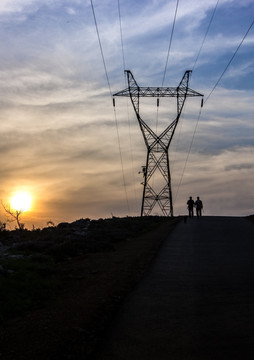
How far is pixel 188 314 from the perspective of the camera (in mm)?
9781

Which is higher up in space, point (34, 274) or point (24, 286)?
point (34, 274)

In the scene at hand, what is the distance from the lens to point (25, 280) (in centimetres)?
1376

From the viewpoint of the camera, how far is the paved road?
760 cm

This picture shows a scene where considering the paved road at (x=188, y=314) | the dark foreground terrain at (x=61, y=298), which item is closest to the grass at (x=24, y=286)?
the dark foreground terrain at (x=61, y=298)

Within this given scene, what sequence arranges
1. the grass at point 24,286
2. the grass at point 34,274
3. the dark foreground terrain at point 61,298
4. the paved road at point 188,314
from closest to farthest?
the paved road at point 188,314
the dark foreground terrain at point 61,298
the grass at point 24,286
the grass at point 34,274

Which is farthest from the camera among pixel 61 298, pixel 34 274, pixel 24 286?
pixel 34 274

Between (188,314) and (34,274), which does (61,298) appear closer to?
(34,274)

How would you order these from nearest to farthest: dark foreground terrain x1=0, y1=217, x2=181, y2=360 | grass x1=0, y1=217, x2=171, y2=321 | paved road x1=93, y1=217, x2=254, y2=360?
paved road x1=93, y1=217, x2=254, y2=360 < dark foreground terrain x1=0, y1=217, x2=181, y2=360 < grass x1=0, y1=217, x2=171, y2=321

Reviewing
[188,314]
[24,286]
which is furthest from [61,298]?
[188,314]

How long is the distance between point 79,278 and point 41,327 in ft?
19.8

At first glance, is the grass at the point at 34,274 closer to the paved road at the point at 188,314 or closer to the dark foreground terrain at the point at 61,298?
the dark foreground terrain at the point at 61,298

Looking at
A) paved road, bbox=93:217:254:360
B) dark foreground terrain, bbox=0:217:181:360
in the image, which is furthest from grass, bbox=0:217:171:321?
paved road, bbox=93:217:254:360

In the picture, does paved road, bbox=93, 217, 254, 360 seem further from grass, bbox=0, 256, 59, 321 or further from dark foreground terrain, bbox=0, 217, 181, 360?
grass, bbox=0, 256, 59, 321

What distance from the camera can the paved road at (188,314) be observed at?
760cm
